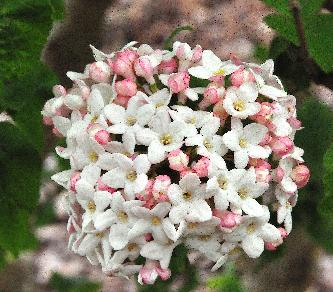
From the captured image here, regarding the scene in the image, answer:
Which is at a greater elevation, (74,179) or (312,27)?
(312,27)

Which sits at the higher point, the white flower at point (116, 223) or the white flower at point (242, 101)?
the white flower at point (242, 101)

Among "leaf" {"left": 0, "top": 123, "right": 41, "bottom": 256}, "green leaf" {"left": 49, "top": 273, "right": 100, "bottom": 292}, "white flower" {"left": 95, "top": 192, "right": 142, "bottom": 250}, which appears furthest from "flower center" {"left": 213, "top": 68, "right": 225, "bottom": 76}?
"green leaf" {"left": 49, "top": 273, "right": 100, "bottom": 292}

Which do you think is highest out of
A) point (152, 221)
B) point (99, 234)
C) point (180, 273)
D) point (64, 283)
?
point (152, 221)

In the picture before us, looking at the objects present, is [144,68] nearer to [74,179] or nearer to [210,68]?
[210,68]

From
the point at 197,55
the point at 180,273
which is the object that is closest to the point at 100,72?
the point at 197,55

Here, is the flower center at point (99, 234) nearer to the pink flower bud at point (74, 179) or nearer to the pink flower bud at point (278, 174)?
the pink flower bud at point (74, 179)

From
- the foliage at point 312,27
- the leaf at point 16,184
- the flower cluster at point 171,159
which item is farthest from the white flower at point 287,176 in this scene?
the leaf at point 16,184
